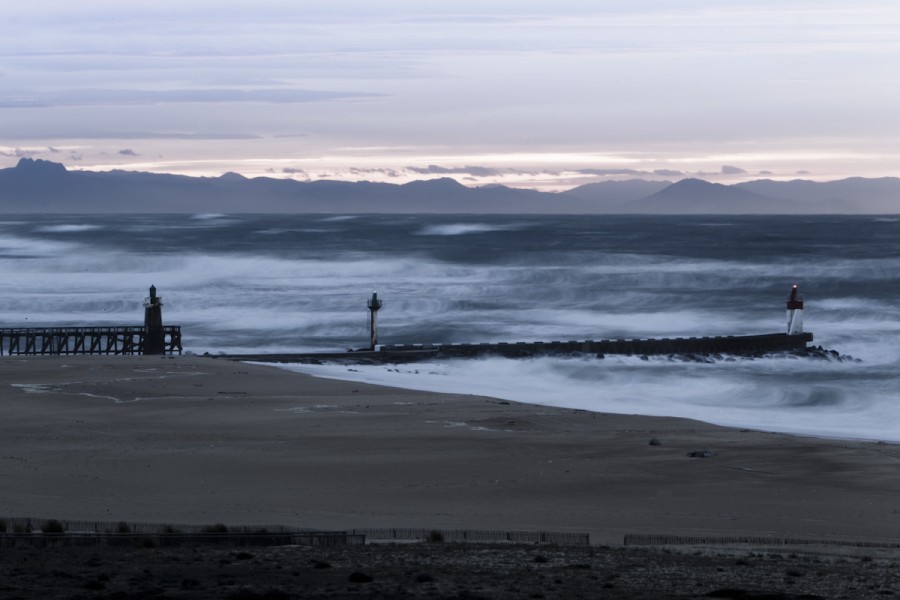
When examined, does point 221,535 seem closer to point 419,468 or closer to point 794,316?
point 419,468

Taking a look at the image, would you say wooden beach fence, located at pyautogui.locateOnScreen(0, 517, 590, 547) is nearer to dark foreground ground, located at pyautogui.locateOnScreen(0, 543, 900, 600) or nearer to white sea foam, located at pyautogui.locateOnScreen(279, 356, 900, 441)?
dark foreground ground, located at pyautogui.locateOnScreen(0, 543, 900, 600)

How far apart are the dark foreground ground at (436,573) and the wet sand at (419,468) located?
1.37m

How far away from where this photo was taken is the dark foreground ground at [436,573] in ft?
26.2

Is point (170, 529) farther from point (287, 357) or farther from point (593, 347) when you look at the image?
point (593, 347)

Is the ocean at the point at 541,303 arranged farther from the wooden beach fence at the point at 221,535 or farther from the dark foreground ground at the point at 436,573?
the dark foreground ground at the point at 436,573

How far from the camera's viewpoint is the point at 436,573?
343 inches

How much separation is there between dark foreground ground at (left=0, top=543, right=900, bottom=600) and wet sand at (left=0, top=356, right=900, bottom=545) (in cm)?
137

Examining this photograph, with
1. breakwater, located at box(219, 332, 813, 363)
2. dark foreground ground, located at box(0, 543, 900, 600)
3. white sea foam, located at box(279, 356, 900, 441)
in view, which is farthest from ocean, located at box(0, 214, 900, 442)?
dark foreground ground, located at box(0, 543, 900, 600)

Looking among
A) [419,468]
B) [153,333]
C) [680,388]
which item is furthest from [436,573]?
[153,333]

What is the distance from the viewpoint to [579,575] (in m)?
8.70

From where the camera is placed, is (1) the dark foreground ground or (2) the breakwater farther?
(2) the breakwater

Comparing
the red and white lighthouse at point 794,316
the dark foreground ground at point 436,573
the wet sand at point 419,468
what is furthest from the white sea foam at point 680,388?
the dark foreground ground at point 436,573

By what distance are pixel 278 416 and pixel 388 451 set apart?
11.6ft

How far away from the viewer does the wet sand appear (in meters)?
11.7
